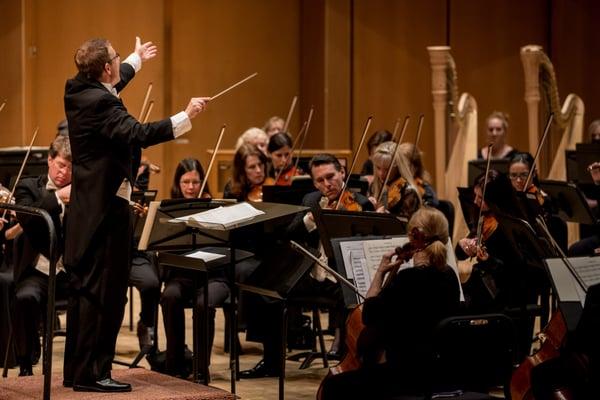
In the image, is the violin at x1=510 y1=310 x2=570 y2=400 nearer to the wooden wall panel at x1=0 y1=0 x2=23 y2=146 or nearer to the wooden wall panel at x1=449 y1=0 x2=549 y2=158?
the wooden wall panel at x1=0 y1=0 x2=23 y2=146

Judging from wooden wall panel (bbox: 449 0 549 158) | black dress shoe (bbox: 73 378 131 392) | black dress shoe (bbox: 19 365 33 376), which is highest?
wooden wall panel (bbox: 449 0 549 158)

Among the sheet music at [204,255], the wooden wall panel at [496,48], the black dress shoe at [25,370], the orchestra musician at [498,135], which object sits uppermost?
the wooden wall panel at [496,48]

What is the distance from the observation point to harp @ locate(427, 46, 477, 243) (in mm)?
7832

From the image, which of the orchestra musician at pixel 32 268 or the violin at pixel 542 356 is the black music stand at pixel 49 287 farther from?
the violin at pixel 542 356

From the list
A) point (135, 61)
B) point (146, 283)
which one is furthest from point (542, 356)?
point (146, 283)

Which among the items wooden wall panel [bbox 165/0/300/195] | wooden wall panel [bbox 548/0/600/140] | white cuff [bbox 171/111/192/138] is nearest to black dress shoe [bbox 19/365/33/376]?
white cuff [bbox 171/111/192/138]

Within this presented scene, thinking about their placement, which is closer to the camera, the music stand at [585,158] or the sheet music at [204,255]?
the sheet music at [204,255]

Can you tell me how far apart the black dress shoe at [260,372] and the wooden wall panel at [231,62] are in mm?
4240

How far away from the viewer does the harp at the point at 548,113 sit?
7930 mm

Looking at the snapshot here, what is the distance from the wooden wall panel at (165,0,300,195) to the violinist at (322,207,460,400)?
5709 millimetres

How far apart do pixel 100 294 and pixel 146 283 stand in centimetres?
143

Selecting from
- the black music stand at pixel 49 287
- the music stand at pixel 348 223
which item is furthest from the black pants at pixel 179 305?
the black music stand at pixel 49 287

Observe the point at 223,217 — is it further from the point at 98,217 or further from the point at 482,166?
the point at 482,166

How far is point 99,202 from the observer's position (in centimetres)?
409
